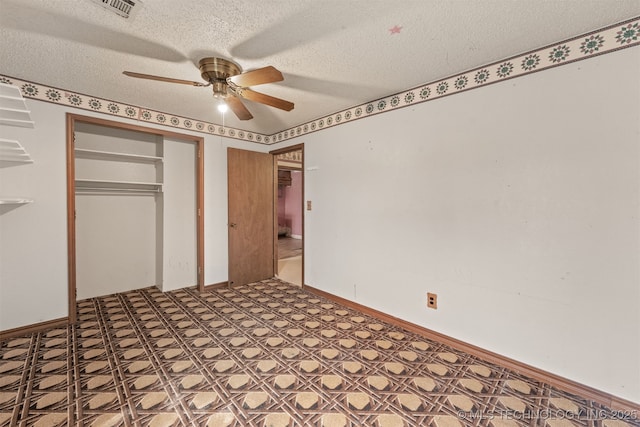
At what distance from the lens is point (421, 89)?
2426 mm

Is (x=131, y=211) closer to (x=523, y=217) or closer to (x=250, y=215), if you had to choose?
(x=250, y=215)

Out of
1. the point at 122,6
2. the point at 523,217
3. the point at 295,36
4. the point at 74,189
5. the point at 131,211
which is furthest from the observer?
the point at 131,211

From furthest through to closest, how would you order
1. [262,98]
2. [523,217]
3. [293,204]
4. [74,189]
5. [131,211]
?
[293,204] → [131,211] → [74,189] → [262,98] → [523,217]

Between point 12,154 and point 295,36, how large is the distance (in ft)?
8.22

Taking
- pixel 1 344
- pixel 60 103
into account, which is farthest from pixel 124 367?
pixel 60 103

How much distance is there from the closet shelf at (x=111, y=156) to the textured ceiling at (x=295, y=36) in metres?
0.78

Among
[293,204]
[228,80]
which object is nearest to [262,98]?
[228,80]

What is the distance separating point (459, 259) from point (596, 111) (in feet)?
4.27

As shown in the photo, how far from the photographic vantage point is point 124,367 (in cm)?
193

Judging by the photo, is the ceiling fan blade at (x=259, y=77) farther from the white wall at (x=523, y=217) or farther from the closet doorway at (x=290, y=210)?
the closet doorway at (x=290, y=210)

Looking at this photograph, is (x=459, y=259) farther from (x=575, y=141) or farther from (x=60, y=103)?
(x=60, y=103)

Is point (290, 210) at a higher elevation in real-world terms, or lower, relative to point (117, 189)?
lower

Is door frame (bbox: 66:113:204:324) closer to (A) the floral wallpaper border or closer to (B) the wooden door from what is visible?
(A) the floral wallpaper border

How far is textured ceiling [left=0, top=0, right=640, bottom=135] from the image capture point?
1477 mm
